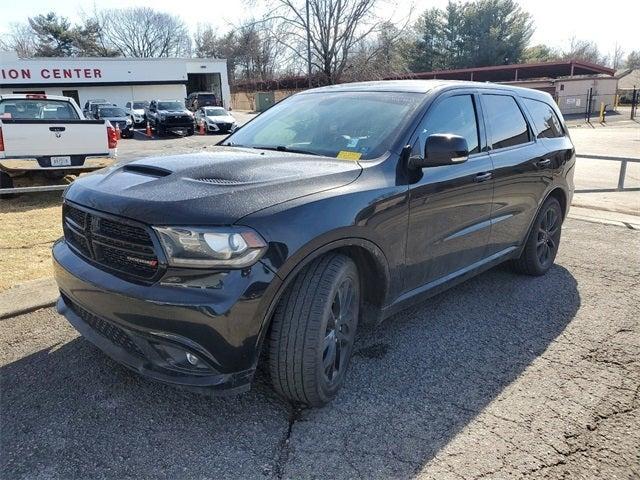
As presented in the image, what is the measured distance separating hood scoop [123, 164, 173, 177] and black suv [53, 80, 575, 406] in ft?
0.06

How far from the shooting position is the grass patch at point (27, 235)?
4.78 metres

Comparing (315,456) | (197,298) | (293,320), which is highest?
(197,298)

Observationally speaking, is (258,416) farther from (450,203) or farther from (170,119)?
(170,119)

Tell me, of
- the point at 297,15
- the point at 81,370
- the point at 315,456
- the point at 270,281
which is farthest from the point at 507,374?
the point at 297,15

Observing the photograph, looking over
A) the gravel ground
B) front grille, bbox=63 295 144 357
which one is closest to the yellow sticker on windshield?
the gravel ground

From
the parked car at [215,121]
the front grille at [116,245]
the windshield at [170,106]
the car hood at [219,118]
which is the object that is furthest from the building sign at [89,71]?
the front grille at [116,245]

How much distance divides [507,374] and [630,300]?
1906mm

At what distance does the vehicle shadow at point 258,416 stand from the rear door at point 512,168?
90 cm

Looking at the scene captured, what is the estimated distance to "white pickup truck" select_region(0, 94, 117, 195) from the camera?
7777 millimetres

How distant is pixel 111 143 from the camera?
876 centimetres

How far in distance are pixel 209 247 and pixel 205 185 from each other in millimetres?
399

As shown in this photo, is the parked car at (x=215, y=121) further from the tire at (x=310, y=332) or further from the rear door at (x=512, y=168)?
the tire at (x=310, y=332)

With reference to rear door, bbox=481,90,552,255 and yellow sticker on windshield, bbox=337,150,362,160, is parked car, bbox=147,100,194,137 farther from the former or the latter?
yellow sticker on windshield, bbox=337,150,362,160

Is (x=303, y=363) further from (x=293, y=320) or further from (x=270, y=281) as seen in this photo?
(x=270, y=281)
